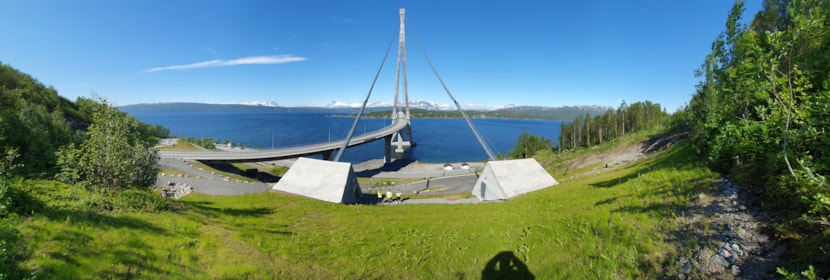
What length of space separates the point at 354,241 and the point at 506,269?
198 inches

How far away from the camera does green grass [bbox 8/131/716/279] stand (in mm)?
6160

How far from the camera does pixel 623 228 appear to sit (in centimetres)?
895

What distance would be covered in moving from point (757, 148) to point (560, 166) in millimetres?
31276

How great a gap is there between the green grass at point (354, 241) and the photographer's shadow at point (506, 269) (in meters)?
0.12

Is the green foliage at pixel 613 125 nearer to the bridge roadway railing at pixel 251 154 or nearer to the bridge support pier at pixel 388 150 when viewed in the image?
the bridge support pier at pixel 388 150

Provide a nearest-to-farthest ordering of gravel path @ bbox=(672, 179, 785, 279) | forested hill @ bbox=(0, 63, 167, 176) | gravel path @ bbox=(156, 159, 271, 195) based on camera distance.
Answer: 1. gravel path @ bbox=(672, 179, 785, 279)
2. forested hill @ bbox=(0, 63, 167, 176)
3. gravel path @ bbox=(156, 159, 271, 195)

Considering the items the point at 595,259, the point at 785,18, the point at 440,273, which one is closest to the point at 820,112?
the point at 595,259

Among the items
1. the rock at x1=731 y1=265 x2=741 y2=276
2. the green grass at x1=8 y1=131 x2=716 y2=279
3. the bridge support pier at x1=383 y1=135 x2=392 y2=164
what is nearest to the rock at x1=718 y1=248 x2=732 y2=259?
the rock at x1=731 y1=265 x2=741 y2=276

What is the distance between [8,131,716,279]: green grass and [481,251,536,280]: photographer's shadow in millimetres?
120

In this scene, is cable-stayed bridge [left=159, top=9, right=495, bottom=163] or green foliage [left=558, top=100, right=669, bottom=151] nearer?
cable-stayed bridge [left=159, top=9, right=495, bottom=163]

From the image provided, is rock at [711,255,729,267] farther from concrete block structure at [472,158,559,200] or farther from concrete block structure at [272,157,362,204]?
concrete block structure at [272,157,362,204]

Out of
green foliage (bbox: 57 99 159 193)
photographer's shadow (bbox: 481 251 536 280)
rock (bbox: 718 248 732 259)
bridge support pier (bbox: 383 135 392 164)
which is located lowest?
bridge support pier (bbox: 383 135 392 164)

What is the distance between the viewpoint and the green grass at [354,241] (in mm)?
6160

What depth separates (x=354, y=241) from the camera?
1016cm
